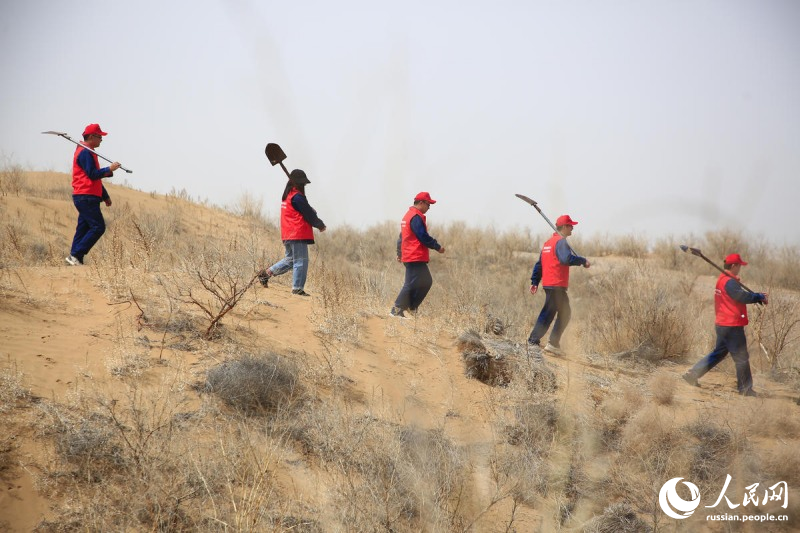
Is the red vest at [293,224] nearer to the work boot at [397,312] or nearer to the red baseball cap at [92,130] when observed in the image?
the work boot at [397,312]

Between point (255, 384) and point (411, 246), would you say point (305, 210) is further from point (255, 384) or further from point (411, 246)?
point (255, 384)

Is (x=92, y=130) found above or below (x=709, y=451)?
above

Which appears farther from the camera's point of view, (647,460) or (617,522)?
(647,460)

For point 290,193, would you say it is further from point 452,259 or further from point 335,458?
point 452,259

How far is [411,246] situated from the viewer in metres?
9.26

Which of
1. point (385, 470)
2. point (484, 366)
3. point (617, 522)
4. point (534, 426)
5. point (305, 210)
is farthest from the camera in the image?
point (305, 210)

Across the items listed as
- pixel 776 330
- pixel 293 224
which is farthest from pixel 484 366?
pixel 776 330

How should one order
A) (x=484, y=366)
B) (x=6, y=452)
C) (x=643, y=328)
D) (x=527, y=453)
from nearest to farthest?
(x=6, y=452) → (x=527, y=453) → (x=484, y=366) → (x=643, y=328)

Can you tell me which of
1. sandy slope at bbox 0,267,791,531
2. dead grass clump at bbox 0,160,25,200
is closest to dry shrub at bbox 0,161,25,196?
dead grass clump at bbox 0,160,25,200

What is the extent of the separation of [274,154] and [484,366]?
3.74m

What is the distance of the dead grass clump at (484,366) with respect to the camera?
782cm

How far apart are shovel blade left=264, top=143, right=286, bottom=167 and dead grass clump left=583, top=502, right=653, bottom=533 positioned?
5556 millimetres


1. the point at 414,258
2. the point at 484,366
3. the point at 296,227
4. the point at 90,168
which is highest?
the point at 90,168

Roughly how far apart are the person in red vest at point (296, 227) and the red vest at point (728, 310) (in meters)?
5.25
